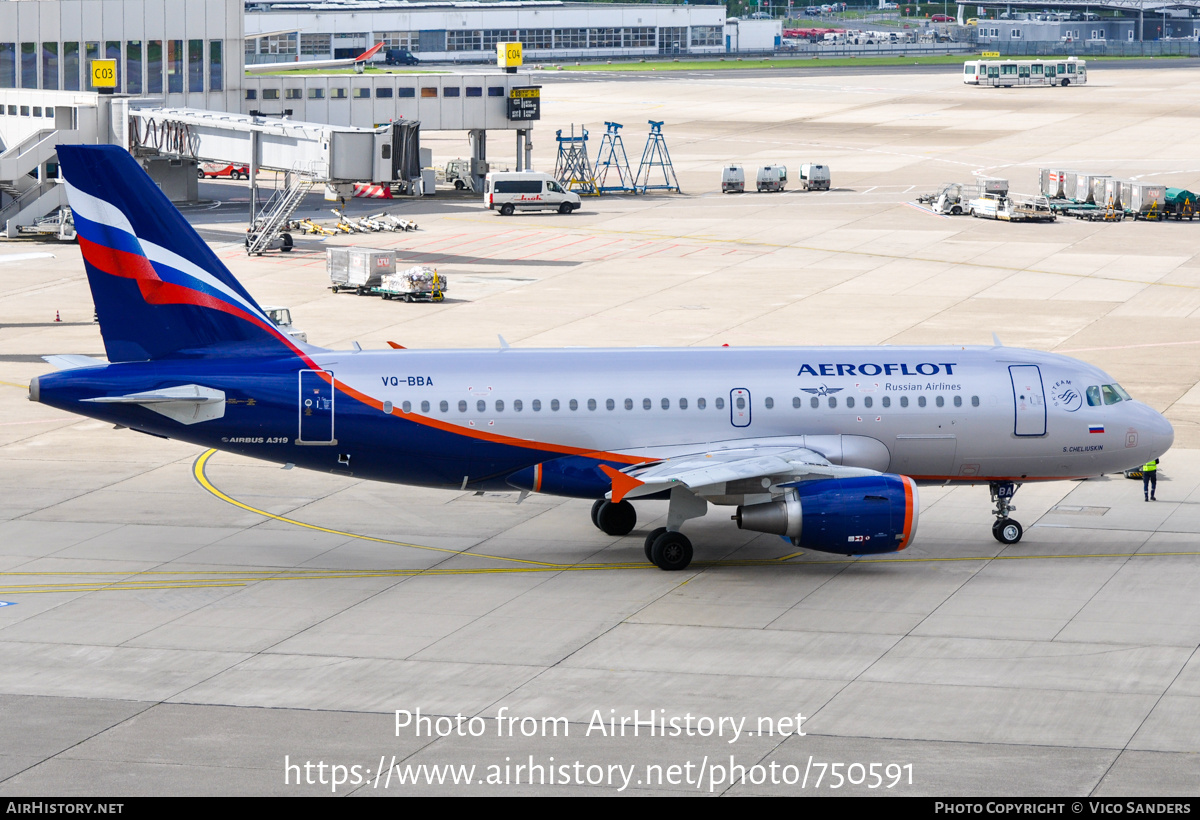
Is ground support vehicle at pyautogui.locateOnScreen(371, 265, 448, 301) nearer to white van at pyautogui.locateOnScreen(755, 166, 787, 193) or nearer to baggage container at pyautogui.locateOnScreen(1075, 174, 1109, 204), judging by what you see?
white van at pyautogui.locateOnScreen(755, 166, 787, 193)

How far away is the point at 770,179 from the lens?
110062 mm

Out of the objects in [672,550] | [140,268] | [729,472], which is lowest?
[672,550]

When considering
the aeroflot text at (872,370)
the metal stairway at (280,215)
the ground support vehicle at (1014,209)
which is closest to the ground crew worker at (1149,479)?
the aeroflot text at (872,370)

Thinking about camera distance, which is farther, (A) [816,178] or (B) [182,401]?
(A) [816,178]

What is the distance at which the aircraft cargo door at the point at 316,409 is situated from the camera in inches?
1387

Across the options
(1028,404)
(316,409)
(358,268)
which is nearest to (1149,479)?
(1028,404)

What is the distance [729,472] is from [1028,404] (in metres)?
8.01

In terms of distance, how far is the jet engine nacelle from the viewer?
3347 centimetres

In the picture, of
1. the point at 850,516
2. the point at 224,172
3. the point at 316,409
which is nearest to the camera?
the point at 850,516

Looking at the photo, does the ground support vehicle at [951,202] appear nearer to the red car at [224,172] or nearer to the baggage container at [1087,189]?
the baggage container at [1087,189]

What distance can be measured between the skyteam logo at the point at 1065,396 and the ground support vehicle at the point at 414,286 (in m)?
38.5

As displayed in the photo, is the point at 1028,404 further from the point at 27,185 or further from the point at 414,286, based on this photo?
the point at 27,185

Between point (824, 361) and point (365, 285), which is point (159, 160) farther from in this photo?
point (824, 361)

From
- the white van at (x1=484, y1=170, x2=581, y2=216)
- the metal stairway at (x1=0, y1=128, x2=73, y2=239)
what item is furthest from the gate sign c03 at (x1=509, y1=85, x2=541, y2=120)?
the metal stairway at (x1=0, y1=128, x2=73, y2=239)
